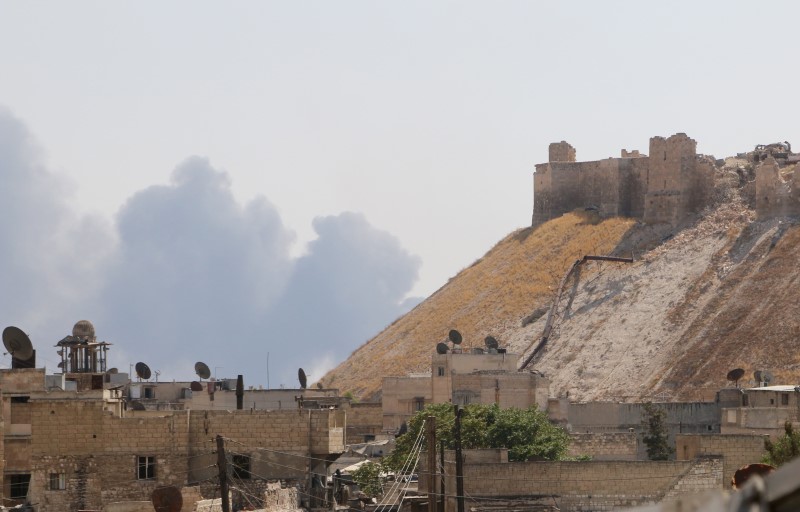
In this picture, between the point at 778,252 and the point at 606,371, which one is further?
the point at 778,252

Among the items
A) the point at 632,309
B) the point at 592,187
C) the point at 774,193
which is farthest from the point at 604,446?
the point at 592,187

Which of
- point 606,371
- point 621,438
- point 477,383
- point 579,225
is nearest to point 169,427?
point 621,438

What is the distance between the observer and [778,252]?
9469 centimetres

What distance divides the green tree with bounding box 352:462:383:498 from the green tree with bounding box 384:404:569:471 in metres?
0.46

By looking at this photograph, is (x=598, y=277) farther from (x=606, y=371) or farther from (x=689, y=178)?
(x=606, y=371)

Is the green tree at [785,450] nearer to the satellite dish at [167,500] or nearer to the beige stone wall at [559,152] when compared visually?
the satellite dish at [167,500]

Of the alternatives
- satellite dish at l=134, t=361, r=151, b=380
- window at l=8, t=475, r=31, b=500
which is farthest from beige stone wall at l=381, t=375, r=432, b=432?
window at l=8, t=475, r=31, b=500

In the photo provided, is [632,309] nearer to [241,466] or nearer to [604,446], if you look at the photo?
[604,446]

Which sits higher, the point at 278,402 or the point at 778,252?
the point at 778,252

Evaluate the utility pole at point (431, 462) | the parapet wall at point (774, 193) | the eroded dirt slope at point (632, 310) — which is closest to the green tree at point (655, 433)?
Answer: the eroded dirt slope at point (632, 310)

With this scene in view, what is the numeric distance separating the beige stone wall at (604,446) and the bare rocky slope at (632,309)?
29.8 metres

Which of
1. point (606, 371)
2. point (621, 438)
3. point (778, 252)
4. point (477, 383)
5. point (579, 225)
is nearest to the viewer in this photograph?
point (621, 438)

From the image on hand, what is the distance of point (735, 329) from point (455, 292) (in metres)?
28.3

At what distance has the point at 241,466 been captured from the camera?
27.8 meters
